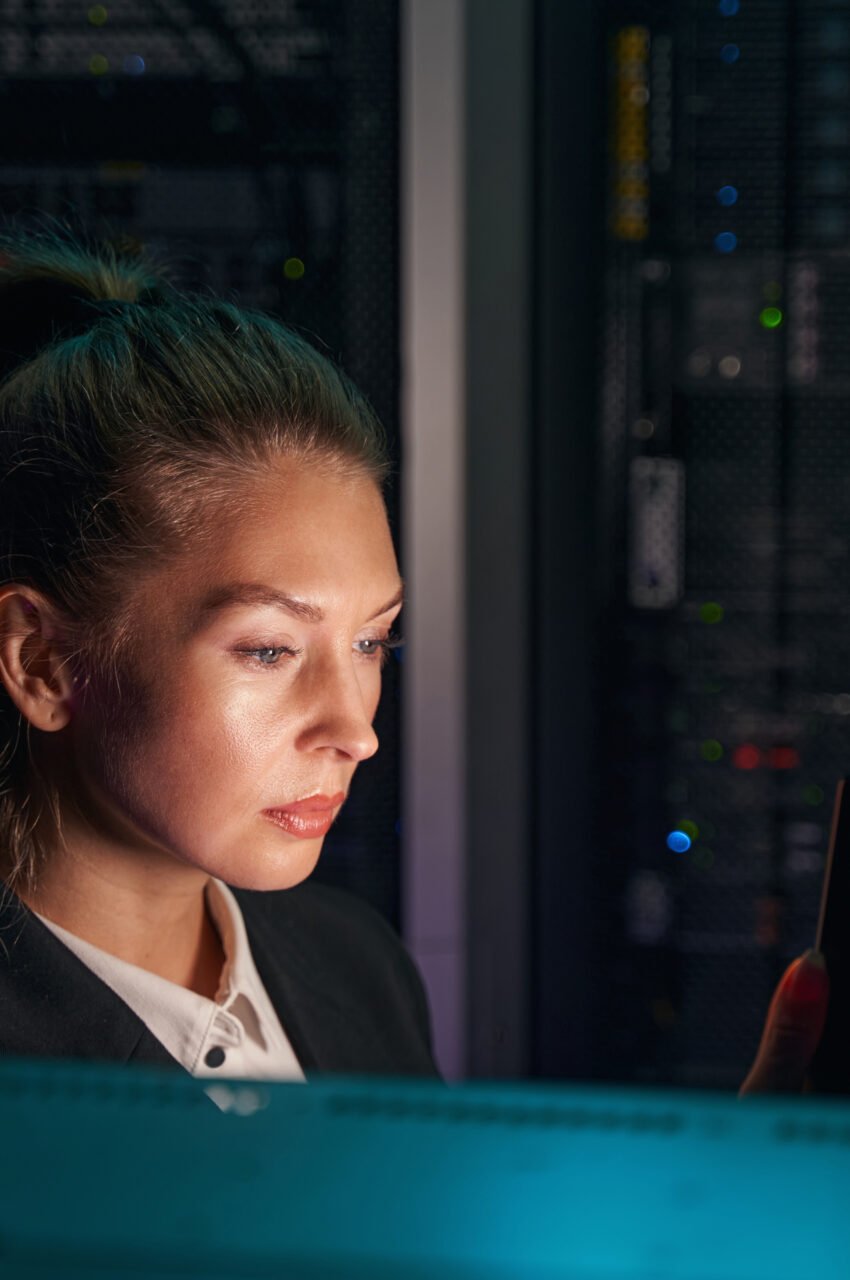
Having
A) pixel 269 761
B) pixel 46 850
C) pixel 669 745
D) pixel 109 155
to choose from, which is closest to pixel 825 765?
pixel 669 745

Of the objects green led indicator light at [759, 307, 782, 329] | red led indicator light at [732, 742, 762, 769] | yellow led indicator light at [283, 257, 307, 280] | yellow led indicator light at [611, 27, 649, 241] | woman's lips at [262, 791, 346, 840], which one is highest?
yellow led indicator light at [611, 27, 649, 241]

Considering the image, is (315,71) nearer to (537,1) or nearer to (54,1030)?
(537,1)

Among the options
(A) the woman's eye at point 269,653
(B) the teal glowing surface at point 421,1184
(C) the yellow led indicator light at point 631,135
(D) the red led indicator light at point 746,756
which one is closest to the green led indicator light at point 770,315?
(C) the yellow led indicator light at point 631,135

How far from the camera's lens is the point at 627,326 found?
101 centimetres

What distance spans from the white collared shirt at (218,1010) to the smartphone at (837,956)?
12.4 inches

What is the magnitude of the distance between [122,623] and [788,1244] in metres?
0.48

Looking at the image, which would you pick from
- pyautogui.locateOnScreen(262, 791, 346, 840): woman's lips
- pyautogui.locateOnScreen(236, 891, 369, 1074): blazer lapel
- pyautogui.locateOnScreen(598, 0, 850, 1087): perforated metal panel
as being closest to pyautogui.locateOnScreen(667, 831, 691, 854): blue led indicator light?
pyautogui.locateOnScreen(598, 0, 850, 1087): perforated metal panel

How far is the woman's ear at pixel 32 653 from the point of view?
0.61m

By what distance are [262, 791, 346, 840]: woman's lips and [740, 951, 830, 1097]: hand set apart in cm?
29

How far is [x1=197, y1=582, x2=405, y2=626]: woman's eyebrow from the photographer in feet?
2.03

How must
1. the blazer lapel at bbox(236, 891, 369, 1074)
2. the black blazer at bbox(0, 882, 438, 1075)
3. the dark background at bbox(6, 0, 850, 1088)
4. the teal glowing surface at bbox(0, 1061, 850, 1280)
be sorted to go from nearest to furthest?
the teal glowing surface at bbox(0, 1061, 850, 1280), the black blazer at bbox(0, 882, 438, 1075), the blazer lapel at bbox(236, 891, 369, 1074), the dark background at bbox(6, 0, 850, 1088)

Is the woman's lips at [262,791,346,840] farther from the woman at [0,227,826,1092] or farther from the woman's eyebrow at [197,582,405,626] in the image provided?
the woman's eyebrow at [197,582,405,626]

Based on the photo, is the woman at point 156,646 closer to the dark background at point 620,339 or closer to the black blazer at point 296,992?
the black blazer at point 296,992

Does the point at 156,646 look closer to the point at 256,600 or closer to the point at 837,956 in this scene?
the point at 256,600
